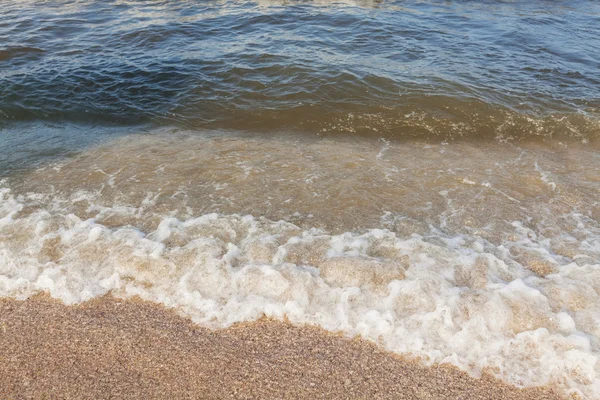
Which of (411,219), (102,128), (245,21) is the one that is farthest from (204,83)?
(411,219)

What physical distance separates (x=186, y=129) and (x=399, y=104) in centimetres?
401

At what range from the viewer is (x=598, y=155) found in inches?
254

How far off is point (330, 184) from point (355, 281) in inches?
74.5

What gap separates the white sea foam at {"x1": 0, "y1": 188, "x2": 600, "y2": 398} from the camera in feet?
11.4

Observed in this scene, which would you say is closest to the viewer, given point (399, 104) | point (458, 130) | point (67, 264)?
point (67, 264)

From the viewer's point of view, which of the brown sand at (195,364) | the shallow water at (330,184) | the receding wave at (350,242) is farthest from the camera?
the shallow water at (330,184)

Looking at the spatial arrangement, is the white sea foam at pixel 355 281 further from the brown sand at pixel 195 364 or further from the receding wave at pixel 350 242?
the brown sand at pixel 195 364

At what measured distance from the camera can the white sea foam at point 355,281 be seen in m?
3.46

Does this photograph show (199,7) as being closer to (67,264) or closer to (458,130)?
(458,130)

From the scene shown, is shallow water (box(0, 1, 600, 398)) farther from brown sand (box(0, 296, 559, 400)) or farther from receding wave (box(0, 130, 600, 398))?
brown sand (box(0, 296, 559, 400))

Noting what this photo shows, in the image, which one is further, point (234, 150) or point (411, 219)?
point (234, 150)

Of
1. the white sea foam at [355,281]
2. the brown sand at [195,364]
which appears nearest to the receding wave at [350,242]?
the white sea foam at [355,281]

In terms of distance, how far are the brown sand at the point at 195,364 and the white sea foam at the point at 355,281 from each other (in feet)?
0.50

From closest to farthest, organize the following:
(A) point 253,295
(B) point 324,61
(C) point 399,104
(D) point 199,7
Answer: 1. (A) point 253,295
2. (C) point 399,104
3. (B) point 324,61
4. (D) point 199,7
